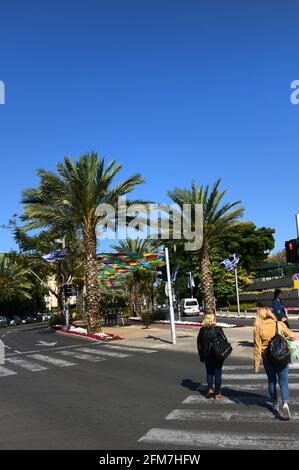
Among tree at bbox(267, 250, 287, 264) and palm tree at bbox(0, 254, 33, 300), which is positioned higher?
tree at bbox(267, 250, 287, 264)

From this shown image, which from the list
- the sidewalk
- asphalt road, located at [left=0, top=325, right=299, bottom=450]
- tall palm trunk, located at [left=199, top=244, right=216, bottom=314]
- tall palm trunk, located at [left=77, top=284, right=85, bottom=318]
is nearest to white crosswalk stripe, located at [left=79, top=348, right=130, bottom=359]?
the sidewalk

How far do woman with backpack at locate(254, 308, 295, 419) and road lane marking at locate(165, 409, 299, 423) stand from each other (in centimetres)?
30

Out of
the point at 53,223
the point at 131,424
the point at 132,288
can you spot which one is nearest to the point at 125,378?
the point at 131,424

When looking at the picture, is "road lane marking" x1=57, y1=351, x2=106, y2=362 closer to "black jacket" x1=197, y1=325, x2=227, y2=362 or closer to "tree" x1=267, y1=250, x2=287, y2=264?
"black jacket" x1=197, y1=325, x2=227, y2=362

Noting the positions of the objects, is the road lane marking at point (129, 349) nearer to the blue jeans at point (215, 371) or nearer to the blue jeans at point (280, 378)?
the blue jeans at point (215, 371)

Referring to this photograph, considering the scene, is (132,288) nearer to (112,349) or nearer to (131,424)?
(112,349)

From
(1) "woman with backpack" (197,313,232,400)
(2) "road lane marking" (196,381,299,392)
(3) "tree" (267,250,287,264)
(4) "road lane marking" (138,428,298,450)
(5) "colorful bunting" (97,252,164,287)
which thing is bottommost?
(4) "road lane marking" (138,428,298,450)

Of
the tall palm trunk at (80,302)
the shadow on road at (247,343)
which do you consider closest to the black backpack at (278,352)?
the shadow on road at (247,343)

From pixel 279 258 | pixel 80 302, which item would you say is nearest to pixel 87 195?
pixel 80 302

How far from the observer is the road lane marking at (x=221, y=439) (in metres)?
6.30

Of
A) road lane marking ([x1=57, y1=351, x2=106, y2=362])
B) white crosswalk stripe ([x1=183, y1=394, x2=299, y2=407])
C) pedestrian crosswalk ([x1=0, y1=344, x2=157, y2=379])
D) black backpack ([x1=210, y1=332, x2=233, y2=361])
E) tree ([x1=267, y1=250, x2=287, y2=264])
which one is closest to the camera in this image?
white crosswalk stripe ([x1=183, y1=394, x2=299, y2=407])

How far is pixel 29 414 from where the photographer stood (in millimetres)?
8633

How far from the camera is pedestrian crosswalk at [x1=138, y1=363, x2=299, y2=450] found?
6.46 metres

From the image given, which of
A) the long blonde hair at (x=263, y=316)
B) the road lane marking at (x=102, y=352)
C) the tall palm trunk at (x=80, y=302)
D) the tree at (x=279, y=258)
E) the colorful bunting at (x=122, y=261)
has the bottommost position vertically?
the road lane marking at (x=102, y=352)
